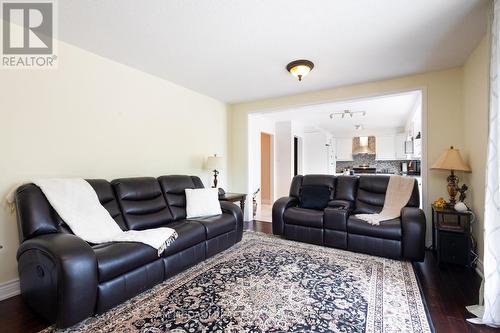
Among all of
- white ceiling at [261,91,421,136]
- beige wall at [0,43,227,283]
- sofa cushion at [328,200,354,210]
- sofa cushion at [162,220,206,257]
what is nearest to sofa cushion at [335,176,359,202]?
sofa cushion at [328,200,354,210]

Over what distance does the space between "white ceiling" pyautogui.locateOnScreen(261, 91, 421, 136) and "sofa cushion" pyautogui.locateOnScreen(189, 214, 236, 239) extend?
244 cm

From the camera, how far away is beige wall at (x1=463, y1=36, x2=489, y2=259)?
7.70 feet

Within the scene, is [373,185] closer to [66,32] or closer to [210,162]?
[210,162]

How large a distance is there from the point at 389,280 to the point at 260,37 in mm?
2680

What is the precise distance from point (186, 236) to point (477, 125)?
10.8 ft

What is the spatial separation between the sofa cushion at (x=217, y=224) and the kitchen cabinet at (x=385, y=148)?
6326mm

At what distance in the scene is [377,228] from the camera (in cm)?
287

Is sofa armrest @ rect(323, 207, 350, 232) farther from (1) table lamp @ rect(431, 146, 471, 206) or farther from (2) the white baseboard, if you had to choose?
(2) the white baseboard

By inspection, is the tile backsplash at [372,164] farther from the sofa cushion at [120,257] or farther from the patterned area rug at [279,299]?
the sofa cushion at [120,257]

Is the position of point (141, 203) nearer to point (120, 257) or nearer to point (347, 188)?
point (120, 257)

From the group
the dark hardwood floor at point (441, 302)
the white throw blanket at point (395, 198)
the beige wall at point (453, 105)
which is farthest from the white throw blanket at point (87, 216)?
the beige wall at point (453, 105)

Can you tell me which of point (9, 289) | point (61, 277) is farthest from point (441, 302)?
point (9, 289)

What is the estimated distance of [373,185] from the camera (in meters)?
3.53

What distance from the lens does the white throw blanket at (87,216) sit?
6.73 ft
